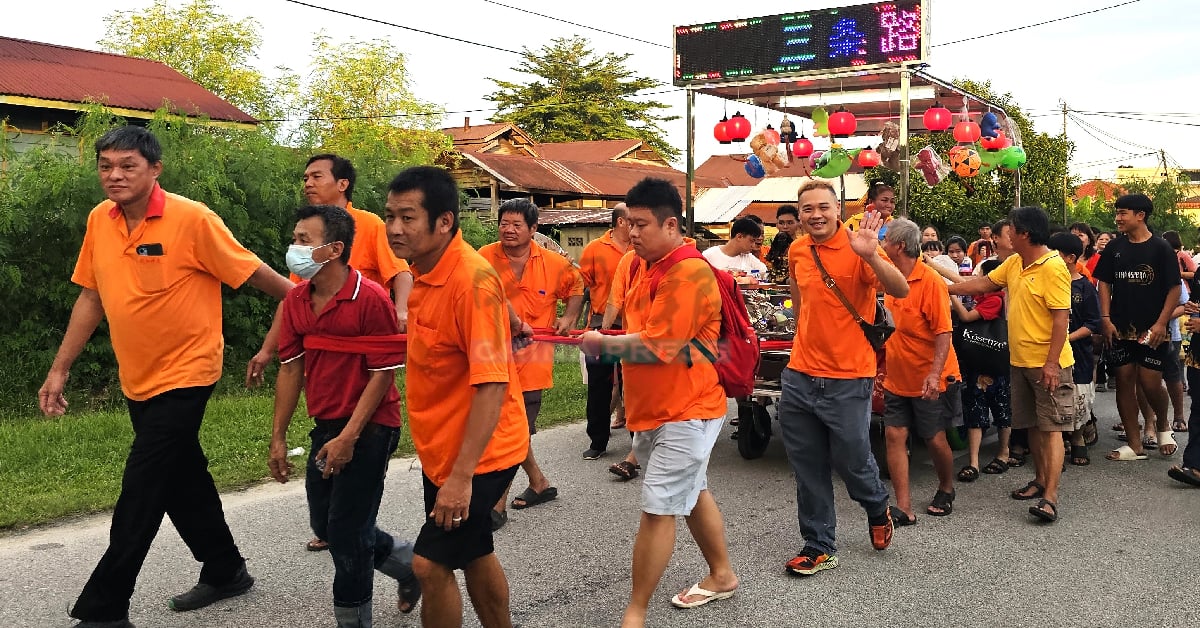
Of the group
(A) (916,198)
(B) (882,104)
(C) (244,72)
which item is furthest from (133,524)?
(C) (244,72)

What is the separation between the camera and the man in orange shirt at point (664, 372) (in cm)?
372

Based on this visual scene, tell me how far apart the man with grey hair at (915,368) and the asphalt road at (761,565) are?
0.23 m

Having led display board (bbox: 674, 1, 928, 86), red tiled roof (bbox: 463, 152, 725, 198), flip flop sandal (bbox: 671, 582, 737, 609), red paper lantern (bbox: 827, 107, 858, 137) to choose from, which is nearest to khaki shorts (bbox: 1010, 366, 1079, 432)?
flip flop sandal (bbox: 671, 582, 737, 609)

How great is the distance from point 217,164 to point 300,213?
7401 millimetres

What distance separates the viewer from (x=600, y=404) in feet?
24.1

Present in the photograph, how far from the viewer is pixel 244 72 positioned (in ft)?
120

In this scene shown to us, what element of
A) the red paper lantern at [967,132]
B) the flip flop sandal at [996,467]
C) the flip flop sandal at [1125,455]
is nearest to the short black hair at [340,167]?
the flip flop sandal at [996,467]

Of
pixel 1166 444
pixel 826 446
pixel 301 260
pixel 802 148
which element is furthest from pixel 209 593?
pixel 802 148

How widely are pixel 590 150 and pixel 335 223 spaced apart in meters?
39.7

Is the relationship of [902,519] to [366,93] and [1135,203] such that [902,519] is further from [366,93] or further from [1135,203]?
[366,93]

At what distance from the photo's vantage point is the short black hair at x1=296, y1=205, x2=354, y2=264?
11.8 feet

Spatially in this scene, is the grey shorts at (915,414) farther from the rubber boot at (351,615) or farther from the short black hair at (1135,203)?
the rubber boot at (351,615)

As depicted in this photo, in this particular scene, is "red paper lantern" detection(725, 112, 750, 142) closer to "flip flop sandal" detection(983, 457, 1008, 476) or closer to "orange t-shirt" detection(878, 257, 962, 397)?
"flip flop sandal" detection(983, 457, 1008, 476)

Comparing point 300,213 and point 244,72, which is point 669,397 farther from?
point 244,72
